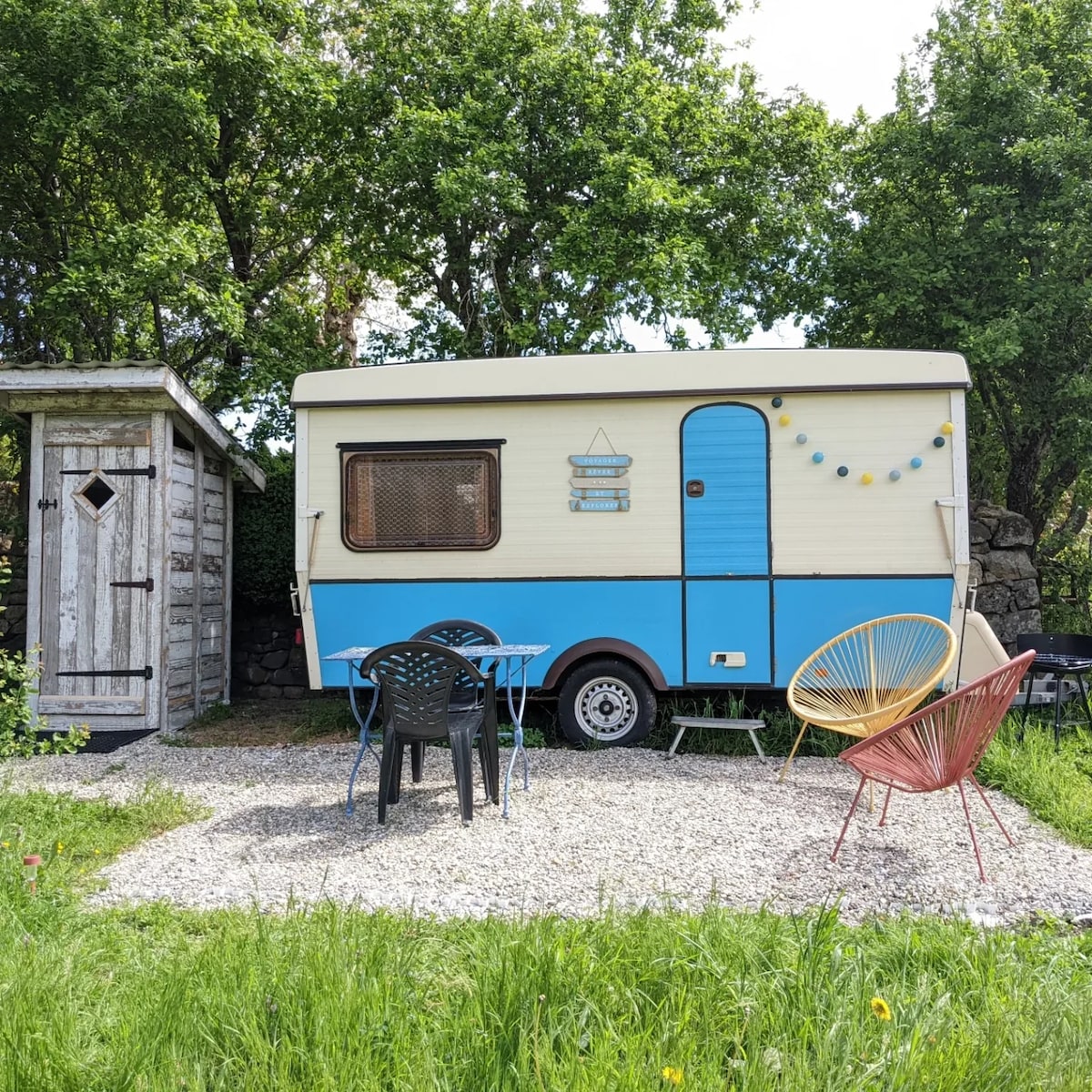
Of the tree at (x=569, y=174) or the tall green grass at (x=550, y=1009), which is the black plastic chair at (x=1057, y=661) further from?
the tree at (x=569, y=174)

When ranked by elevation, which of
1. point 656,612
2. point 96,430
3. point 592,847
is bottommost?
point 592,847

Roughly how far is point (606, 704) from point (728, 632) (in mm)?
1036

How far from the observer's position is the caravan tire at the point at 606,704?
642 cm

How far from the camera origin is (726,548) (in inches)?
247

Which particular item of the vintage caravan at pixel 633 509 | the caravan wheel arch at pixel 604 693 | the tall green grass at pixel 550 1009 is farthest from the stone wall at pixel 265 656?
the tall green grass at pixel 550 1009

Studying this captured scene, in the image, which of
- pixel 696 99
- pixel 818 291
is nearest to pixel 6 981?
pixel 818 291

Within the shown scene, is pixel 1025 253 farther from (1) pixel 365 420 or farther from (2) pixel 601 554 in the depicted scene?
(1) pixel 365 420

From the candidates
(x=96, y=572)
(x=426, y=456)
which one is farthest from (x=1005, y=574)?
(x=96, y=572)

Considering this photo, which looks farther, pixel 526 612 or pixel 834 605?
pixel 526 612

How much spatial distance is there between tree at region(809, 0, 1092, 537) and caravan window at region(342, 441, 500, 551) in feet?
17.0

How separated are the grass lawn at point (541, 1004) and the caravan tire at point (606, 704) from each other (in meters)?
3.43

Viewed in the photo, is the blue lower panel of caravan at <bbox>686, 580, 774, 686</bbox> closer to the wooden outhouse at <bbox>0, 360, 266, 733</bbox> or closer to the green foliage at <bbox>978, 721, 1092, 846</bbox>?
Result: the green foliage at <bbox>978, 721, 1092, 846</bbox>

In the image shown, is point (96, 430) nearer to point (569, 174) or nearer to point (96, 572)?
point (96, 572)

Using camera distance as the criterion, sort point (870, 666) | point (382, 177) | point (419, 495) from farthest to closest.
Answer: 1. point (382, 177)
2. point (419, 495)
3. point (870, 666)
